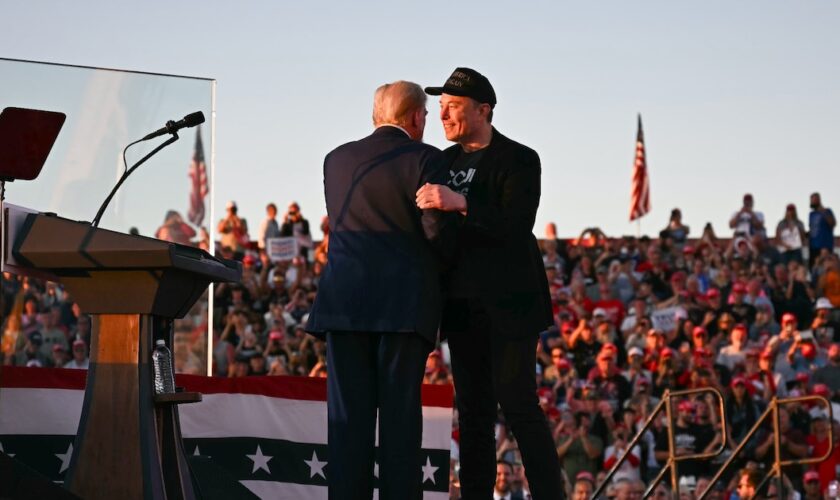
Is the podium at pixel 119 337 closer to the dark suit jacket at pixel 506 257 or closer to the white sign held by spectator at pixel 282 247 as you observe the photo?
the dark suit jacket at pixel 506 257

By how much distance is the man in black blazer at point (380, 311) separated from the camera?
4977 millimetres

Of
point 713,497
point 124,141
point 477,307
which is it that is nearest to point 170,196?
point 124,141

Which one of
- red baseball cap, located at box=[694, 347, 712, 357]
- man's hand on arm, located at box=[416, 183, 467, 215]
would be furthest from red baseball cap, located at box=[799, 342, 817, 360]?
man's hand on arm, located at box=[416, 183, 467, 215]

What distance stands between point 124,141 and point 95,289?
2658 mm

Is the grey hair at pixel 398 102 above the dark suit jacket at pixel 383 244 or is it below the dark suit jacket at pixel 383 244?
above

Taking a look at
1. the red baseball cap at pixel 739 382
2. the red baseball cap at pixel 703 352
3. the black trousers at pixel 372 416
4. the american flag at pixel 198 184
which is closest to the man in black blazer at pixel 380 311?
the black trousers at pixel 372 416

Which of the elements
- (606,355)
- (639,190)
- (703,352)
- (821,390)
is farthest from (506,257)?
(639,190)

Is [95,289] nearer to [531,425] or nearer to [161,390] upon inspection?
[161,390]

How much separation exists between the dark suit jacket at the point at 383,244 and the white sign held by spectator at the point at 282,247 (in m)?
13.7

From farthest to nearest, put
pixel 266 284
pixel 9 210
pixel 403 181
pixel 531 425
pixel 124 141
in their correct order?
1. pixel 266 284
2. pixel 124 141
3. pixel 531 425
4. pixel 403 181
5. pixel 9 210

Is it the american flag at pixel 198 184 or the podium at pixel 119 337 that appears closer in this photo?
the podium at pixel 119 337

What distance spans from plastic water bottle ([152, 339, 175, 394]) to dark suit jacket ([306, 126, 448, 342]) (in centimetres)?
55

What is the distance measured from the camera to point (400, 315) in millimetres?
4965

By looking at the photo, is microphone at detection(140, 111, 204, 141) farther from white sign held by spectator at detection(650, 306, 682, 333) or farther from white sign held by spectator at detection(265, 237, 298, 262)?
white sign held by spectator at detection(265, 237, 298, 262)
